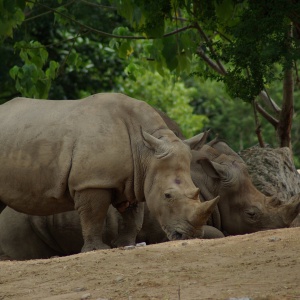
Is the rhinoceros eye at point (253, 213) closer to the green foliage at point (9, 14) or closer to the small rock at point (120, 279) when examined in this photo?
the green foliage at point (9, 14)

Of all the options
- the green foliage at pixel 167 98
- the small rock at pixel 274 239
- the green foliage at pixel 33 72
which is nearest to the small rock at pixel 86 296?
the small rock at pixel 274 239

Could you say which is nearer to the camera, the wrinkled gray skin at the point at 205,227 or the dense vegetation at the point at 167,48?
the dense vegetation at the point at 167,48

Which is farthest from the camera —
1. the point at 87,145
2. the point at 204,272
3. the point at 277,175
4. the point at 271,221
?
the point at 277,175

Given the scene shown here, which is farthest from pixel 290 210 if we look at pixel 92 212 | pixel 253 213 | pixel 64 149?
pixel 64 149

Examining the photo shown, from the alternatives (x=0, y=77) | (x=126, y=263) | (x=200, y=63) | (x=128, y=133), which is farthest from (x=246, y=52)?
(x=0, y=77)

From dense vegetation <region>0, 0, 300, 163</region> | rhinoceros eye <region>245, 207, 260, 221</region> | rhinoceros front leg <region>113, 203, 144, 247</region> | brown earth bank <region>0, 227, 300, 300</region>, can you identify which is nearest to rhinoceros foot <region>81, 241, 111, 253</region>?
rhinoceros front leg <region>113, 203, 144, 247</region>

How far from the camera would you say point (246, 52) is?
9445mm

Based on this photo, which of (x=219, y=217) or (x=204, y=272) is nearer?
(x=204, y=272)

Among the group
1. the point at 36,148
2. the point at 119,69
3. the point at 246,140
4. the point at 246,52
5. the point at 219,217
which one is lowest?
the point at 246,140

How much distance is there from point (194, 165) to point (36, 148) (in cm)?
232

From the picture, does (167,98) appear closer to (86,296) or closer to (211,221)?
(211,221)

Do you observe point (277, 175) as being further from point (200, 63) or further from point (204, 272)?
point (204, 272)

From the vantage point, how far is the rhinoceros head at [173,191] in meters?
10.2

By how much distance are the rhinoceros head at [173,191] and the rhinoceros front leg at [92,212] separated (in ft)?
1.39
